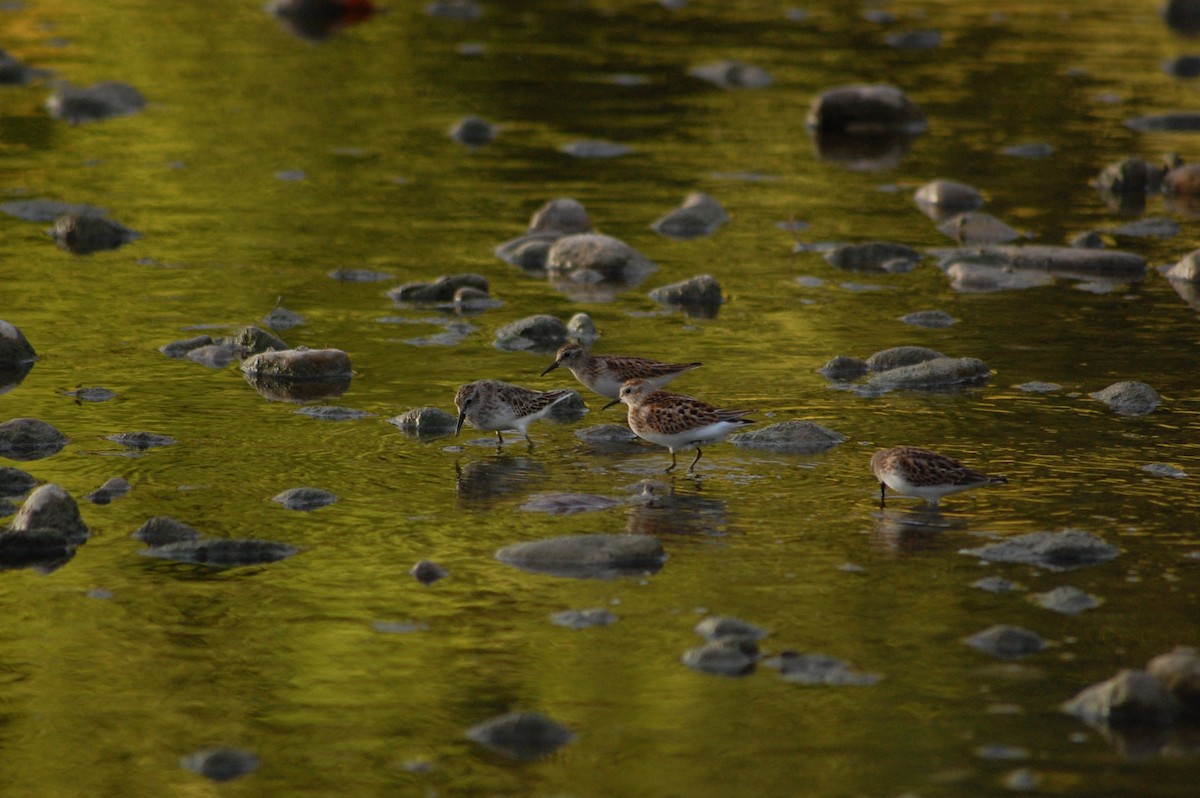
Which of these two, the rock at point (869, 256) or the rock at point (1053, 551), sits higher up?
the rock at point (1053, 551)

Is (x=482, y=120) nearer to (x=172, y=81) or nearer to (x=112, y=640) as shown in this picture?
(x=172, y=81)

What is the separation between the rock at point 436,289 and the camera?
17.5 meters

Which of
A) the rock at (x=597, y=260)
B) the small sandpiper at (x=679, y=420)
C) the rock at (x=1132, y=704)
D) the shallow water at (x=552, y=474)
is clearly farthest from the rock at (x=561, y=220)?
the rock at (x=1132, y=704)

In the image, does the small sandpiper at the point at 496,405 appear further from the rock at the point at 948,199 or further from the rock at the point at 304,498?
the rock at the point at 948,199

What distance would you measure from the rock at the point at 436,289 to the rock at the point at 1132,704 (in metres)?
9.81

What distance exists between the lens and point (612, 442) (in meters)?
13.7

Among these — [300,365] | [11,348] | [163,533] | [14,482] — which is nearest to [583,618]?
[163,533]

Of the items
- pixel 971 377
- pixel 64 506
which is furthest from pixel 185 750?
pixel 971 377

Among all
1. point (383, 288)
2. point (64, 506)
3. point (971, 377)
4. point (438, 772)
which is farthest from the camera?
point (383, 288)

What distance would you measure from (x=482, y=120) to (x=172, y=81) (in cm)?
607

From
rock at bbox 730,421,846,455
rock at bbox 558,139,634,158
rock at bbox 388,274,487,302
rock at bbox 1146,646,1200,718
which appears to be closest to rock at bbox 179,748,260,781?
rock at bbox 1146,646,1200,718

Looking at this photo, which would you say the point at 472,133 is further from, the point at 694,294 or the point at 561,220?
the point at 694,294

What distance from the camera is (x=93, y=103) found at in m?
26.6

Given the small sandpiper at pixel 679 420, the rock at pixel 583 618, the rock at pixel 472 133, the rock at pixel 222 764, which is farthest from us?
the rock at pixel 472 133
